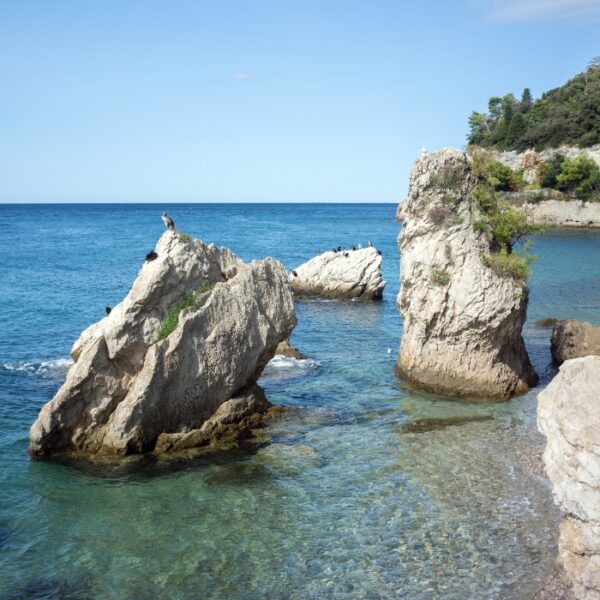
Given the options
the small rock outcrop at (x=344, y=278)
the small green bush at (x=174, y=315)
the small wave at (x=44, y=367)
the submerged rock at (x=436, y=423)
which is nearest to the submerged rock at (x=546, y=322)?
the small rock outcrop at (x=344, y=278)

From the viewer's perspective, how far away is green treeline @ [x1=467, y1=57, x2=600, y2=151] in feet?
344

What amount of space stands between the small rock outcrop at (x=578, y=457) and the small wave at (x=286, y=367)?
52.7ft

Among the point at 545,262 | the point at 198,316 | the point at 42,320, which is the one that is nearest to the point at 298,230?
the point at 545,262

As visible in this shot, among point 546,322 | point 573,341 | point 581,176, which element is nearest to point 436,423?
point 573,341

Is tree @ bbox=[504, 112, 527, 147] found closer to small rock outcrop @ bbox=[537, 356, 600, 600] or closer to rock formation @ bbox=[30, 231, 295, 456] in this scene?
rock formation @ bbox=[30, 231, 295, 456]

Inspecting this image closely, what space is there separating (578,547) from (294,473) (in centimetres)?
790

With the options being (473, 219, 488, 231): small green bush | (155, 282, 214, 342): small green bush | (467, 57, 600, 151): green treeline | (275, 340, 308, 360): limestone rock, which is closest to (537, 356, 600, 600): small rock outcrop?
(155, 282, 214, 342): small green bush

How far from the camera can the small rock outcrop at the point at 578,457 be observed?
10.4 meters

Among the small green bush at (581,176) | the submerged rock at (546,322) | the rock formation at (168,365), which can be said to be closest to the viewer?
the rock formation at (168,365)

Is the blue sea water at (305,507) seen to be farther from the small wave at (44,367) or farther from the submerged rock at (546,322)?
the submerged rock at (546,322)

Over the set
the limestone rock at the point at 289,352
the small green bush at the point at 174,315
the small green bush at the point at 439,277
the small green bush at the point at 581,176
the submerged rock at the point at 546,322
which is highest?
the small green bush at the point at 581,176

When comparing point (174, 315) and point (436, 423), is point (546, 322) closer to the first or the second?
point (436, 423)

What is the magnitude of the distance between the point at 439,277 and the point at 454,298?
1.02 metres

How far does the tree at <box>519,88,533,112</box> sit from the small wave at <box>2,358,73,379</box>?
12818cm
